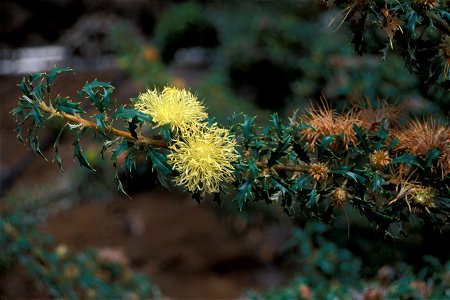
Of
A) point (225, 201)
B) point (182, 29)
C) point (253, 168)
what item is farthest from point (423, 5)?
point (182, 29)

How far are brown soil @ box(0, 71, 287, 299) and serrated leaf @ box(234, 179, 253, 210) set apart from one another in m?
2.50

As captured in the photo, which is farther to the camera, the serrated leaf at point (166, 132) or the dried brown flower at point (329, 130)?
the dried brown flower at point (329, 130)

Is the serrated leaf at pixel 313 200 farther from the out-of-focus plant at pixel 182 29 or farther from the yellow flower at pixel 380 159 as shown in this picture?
the out-of-focus plant at pixel 182 29

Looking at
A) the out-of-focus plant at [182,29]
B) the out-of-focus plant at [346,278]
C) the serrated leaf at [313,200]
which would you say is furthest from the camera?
the out-of-focus plant at [182,29]

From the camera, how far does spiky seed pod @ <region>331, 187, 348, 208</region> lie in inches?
63.2

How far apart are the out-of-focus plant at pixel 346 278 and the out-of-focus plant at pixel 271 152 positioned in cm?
82

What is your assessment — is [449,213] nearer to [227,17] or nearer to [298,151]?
→ [298,151]

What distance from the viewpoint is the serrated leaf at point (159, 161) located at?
1531 millimetres

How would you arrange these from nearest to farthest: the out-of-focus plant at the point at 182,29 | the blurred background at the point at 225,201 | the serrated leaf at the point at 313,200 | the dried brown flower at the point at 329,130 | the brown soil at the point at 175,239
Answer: the serrated leaf at the point at 313,200 → the dried brown flower at the point at 329,130 → the blurred background at the point at 225,201 → the brown soil at the point at 175,239 → the out-of-focus plant at the point at 182,29

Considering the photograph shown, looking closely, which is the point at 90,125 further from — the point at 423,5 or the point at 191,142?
the point at 423,5

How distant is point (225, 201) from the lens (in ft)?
13.4

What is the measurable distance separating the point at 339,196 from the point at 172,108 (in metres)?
0.45

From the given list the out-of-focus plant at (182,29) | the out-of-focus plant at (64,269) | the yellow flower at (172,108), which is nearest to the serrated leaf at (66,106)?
the yellow flower at (172,108)

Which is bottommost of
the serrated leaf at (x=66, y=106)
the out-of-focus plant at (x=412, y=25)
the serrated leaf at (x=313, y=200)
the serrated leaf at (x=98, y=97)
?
the serrated leaf at (x=313, y=200)
